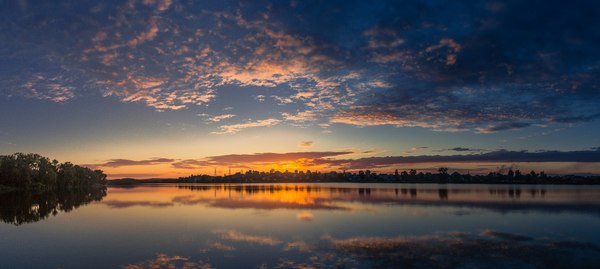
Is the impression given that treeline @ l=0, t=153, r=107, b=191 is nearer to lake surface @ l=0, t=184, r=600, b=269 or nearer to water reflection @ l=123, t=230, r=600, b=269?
lake surface @ l=0, t=184, r=600, b=269

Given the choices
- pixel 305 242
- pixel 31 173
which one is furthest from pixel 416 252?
pixel 31 173

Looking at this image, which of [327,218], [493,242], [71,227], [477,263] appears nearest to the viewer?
[477,263]

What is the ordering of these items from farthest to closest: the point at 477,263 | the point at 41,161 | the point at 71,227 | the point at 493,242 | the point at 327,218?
the point at 41,161, the point at 327,218, the point at 71,227, the point at 493,242, the point at 477,263

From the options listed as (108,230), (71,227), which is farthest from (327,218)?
(71,227)

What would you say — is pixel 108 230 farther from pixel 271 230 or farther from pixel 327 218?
pixel 327 218

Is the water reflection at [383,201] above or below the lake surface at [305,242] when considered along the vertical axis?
below

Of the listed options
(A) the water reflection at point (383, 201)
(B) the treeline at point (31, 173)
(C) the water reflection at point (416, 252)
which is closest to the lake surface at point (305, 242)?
(C) the water reflection at point (416, 252)

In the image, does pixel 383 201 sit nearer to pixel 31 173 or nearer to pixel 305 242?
pixel 305 242

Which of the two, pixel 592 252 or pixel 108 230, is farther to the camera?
pixel 108 230

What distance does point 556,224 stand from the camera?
3869 centimetres

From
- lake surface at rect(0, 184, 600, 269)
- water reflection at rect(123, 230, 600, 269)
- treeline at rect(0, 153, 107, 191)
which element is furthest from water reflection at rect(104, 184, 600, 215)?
treeline at rect(0, 153, 107, 191)

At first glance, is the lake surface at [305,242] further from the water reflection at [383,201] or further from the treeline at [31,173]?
the treeline at [31,173]

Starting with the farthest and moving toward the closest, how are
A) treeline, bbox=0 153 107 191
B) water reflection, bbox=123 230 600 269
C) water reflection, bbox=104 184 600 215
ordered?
1. treeline, bbox=0 153 107 191
2. water reflection, bbox=104 184 600 215
3. water reflection, bbox=123 230 600 269

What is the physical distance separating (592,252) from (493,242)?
5.84 metres
